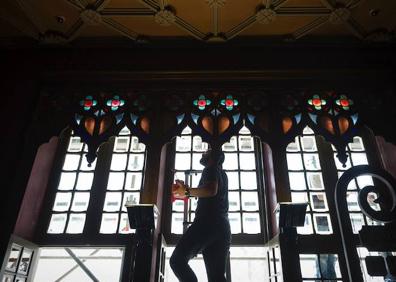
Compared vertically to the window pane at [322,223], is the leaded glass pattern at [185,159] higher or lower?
higher

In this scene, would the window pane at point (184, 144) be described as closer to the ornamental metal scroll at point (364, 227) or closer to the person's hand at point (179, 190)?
the person's hand at point (179, 190)

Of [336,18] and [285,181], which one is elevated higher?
[336,18]

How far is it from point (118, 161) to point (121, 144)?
29cm

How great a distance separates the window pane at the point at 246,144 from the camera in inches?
179

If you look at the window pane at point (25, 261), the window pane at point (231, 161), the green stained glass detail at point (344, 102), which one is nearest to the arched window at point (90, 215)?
the window pane at point (25, 261)

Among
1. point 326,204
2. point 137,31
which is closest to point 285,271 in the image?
point 326,204

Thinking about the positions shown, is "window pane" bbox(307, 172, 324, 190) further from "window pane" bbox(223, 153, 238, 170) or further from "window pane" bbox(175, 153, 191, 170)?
"window pane" bbox(175, 153, 191, 170)

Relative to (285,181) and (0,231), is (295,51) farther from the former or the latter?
(0,231)

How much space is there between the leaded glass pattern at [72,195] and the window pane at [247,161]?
6.60 ft

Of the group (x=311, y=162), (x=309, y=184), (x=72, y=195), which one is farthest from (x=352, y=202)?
(x=72, y=195)

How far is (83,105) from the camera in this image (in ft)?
10.9

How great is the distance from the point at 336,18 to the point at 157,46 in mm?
1825

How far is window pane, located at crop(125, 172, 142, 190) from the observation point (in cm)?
432

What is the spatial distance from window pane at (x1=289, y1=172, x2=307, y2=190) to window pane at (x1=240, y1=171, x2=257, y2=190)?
0.47 metres
